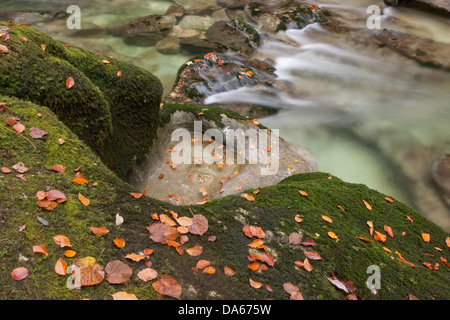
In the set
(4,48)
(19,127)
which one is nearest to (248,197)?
(19,127)

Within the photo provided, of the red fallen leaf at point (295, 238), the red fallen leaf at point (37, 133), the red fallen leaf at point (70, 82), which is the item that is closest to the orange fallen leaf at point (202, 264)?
the red fallen leaf at point (295, 238)

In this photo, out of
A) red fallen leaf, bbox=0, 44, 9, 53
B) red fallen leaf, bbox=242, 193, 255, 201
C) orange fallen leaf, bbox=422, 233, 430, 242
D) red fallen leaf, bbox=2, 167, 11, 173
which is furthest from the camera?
orange fallen leaf, bbox=422, 233, 430, 242

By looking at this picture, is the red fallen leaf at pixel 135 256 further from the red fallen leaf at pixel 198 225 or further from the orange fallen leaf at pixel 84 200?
the orange fallen leaf at pixel 84 200

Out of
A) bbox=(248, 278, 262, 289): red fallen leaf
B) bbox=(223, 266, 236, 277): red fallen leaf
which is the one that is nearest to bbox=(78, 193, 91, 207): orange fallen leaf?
bbox=(223, 266, 236, 277): red fallen leaf

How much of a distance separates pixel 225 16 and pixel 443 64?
750 cm

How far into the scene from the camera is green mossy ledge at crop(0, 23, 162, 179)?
11.1 ft

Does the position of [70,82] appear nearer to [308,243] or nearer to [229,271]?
[229,271]

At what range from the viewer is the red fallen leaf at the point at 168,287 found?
207 cm

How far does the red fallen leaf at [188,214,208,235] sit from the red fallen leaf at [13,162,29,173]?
131 centimetres

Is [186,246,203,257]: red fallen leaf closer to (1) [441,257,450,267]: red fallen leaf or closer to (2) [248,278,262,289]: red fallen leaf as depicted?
(2) [248,278,262,289]: red fallen leaf

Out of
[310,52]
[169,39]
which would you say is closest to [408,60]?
[310,52]

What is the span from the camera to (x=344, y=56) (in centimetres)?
1088

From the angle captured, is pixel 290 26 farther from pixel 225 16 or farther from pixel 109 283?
pixel 109 283

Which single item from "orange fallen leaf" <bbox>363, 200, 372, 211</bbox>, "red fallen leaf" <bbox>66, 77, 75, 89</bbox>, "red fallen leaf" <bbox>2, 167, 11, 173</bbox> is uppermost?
"red fallen leaf" <bbox>66, 77, 75, 89</bbox>
